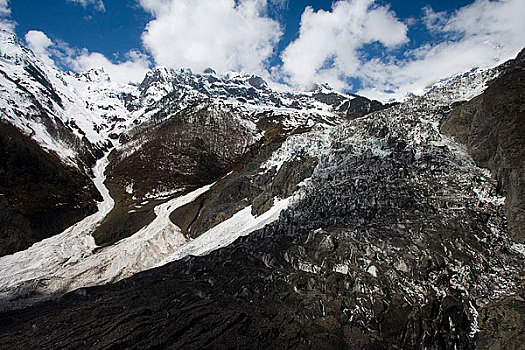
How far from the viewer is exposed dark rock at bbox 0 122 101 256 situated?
4344 centimetres

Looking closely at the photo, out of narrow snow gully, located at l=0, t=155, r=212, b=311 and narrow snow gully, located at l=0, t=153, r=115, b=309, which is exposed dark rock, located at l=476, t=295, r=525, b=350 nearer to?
narrow snow gully, located at l=0, t=155, r=212, b=311

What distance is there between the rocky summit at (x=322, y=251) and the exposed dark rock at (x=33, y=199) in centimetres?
41

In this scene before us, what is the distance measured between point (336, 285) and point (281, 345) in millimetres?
5397

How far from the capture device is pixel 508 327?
1259 cm

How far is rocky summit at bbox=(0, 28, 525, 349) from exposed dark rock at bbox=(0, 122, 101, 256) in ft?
1.34

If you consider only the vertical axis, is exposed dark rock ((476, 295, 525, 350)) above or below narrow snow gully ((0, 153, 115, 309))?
above

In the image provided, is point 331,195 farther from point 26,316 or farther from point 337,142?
point 26,316

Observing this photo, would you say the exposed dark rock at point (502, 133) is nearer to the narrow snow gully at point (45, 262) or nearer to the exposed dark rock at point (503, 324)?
the exposed dark rock at point (503, 324)

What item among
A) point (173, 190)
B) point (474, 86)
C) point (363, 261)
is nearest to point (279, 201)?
point (363, 261)

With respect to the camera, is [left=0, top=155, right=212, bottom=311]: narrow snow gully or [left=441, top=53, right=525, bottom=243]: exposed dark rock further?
[left=0, top=155, right=212, bottom=311]: narrow snow gully

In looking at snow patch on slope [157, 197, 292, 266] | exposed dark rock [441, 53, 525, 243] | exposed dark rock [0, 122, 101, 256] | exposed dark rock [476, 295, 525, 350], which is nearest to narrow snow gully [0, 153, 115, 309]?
exposed dark rock [0, 122, 101, 256]

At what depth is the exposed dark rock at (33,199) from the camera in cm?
4344

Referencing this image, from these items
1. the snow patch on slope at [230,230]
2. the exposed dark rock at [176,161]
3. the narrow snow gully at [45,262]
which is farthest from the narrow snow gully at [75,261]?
the snow patch on slope at [230,230]

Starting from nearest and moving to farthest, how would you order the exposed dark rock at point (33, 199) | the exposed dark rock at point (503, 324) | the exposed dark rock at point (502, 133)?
the exposed dark rock at point (503, 324)
the exposed dark rock at point (502, 133)
the exposed dark rock at point (33, 199)
